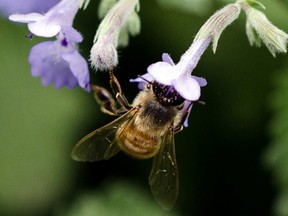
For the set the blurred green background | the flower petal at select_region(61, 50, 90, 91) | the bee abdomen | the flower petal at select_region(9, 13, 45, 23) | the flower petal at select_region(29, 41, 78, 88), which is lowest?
the blurred green background

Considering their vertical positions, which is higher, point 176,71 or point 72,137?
point 176,71

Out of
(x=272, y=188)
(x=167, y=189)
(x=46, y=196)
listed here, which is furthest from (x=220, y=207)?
(x=167, y=189)

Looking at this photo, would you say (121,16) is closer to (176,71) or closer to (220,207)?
(176,71)

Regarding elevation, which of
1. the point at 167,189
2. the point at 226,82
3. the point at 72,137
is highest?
the point at 167,189

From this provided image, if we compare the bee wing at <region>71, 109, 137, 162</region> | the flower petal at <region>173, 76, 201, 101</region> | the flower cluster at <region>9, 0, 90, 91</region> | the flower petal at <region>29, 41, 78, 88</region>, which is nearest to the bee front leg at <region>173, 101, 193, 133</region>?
the bee wing at <region>71, 109, 137, 162</region>

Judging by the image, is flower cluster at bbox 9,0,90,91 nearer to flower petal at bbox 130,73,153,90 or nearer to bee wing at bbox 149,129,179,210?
flower petal at bbox 130,73,153,90

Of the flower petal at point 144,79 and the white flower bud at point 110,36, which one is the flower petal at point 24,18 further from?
the flower petal at point 144,79

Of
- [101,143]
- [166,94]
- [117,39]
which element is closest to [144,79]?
[166,94]
